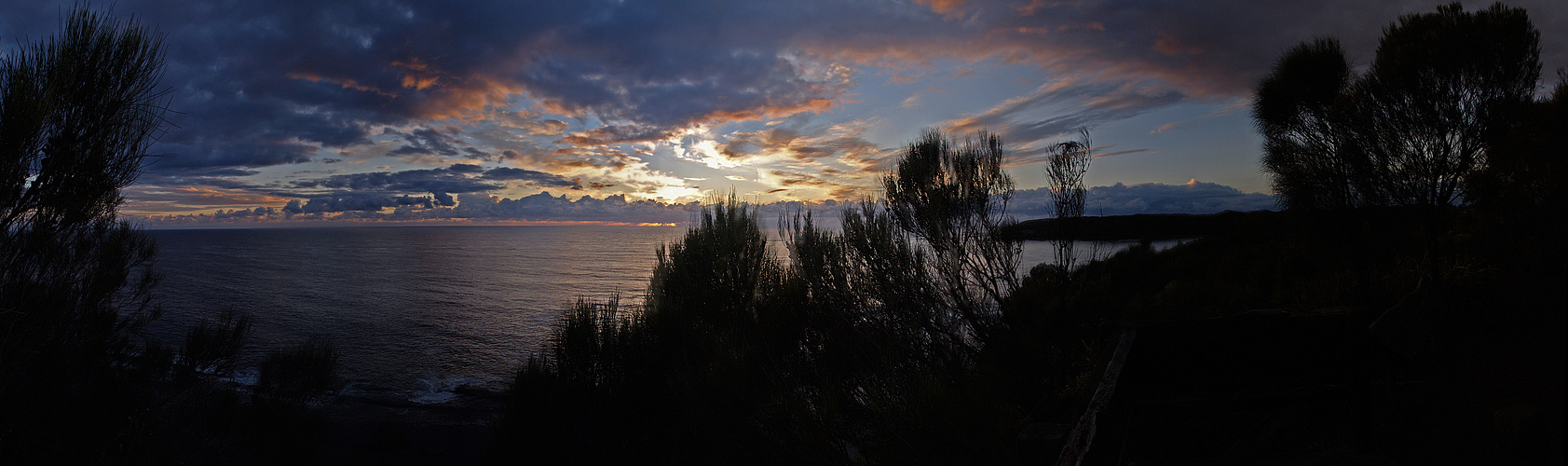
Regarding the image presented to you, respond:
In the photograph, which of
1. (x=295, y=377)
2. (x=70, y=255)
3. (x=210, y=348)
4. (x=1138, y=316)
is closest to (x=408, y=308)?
(x=295, y=377)

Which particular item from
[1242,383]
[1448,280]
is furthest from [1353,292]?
[1242,383]

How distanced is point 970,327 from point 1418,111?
901cm

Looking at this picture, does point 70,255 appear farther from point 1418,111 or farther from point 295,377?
point 1418,111

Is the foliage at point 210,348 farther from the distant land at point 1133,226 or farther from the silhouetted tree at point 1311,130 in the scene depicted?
the silhouetted tree at point 1311,130

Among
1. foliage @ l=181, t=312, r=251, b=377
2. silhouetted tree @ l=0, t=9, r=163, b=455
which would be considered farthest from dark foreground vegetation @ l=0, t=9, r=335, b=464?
foliage @ l=181, t=312, r=251, b=377

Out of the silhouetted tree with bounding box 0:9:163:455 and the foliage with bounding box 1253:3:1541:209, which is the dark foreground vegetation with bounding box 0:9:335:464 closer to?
the silhouetted tree with bounding box 0:9:163:455

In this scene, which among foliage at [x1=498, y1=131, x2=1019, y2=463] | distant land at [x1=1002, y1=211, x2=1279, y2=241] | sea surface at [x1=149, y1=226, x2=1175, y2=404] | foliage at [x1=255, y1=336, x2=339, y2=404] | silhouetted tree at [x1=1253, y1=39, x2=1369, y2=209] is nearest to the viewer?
foliage at [x1=498, y1=131, x2=1019, y2=463]

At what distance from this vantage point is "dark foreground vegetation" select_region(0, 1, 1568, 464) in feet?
8.76

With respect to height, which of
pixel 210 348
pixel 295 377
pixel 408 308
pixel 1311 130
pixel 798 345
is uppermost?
pixel 1311 130

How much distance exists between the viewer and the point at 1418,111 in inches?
360

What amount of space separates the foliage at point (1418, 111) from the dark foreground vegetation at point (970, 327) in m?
0.05

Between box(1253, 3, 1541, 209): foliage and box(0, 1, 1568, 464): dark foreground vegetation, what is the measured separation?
0.16ft

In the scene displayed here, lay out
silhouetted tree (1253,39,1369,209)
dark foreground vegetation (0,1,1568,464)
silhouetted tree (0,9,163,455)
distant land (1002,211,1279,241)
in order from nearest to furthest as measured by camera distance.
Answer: dark foreground vegetation (0,1,1568,464)
silhouetted tree (0,9,163,455)
distant land (1002,211,1279,241)
silhouetted tree (1253,39,1369,209)

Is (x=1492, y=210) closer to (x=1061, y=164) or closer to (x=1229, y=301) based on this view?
(x=1229, y=301)
